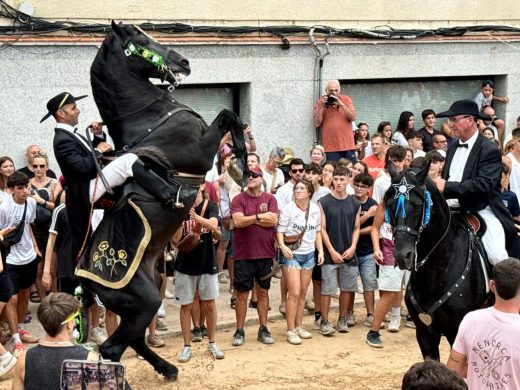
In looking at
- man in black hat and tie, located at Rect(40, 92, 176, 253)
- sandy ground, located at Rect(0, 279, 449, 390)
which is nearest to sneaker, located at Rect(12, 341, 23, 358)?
sandy ground, located at Rect(0, 279, 449, 390)

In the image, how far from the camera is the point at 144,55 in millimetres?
8438

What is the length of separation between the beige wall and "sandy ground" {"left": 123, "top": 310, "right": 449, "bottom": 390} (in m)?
5.18

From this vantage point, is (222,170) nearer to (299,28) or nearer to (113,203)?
(299,28)

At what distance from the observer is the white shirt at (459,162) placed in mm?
9305

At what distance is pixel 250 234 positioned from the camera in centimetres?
1161

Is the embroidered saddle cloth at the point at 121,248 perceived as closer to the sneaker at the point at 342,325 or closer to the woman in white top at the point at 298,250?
the woman in white top at the point at 298,250

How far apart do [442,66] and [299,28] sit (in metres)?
3.54

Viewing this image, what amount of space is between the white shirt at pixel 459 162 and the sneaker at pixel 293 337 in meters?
3.15

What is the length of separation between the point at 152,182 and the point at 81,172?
2.13 feet

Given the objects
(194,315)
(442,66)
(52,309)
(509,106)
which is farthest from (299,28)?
(52,309)

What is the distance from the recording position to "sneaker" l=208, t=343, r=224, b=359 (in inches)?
437

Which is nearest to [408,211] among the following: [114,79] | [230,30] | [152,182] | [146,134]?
[152,182]

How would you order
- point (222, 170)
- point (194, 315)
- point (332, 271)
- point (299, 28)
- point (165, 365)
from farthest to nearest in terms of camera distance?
point (299, 28), point (222, 170), point (332, 271), point (194, 315), point (165, 365)

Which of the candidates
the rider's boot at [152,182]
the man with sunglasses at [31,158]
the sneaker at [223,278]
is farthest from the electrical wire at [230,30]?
the rider's boot at [152,182]
